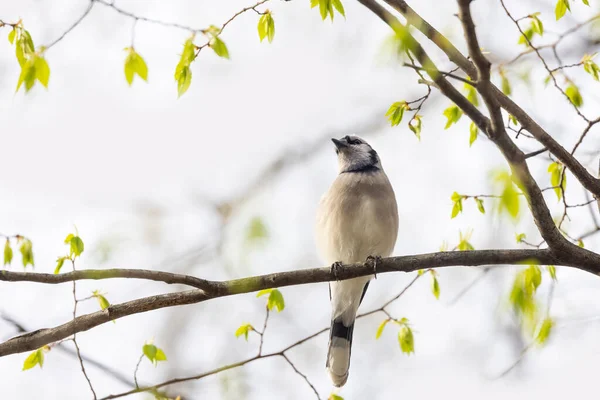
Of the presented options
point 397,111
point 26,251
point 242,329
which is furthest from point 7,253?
point 397,111

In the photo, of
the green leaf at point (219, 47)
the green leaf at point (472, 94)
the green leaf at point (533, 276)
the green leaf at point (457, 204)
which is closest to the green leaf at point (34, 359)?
the green leaf at point (219, 47)

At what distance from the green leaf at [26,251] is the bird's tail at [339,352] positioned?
85.1 inches

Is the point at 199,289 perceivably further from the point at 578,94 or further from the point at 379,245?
the point at 578,94

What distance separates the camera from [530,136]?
9.87 feet

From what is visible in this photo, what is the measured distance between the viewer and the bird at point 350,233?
4.39 metres

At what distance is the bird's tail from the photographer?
450 centimetres

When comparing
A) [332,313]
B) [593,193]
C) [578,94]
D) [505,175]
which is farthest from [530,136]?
[332,313]

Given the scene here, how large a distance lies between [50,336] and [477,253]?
1.91 metres

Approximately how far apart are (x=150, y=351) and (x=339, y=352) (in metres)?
1.68

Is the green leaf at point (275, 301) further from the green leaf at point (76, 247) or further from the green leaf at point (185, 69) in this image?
the green leaf at point (185, 69)

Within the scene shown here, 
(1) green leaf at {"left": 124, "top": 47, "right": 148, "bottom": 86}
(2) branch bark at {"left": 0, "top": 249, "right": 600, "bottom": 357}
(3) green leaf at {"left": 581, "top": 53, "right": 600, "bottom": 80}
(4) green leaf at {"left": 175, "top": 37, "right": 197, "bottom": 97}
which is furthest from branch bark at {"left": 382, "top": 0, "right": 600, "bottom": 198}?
(1) green leaf at {"left": 124, "top": 47, "right": 148, "bottom": 86}

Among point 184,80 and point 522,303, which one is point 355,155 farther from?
point 522,303

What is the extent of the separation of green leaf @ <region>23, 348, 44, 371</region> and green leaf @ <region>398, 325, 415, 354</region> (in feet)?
6.62

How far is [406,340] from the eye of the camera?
155 inches
